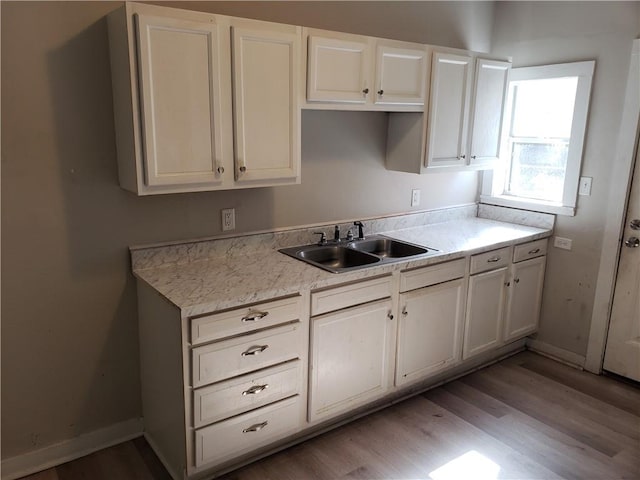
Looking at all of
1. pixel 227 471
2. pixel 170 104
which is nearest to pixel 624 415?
pixel 227 471

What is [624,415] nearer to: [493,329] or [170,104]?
[493,329]

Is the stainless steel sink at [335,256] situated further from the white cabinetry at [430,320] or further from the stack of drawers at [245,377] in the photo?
the stack of drawers at [245,377]

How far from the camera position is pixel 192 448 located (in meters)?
2.16

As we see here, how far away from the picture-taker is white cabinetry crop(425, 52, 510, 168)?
306 cm

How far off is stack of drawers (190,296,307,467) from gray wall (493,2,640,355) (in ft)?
7.03

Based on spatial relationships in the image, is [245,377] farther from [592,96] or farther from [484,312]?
[592,96]

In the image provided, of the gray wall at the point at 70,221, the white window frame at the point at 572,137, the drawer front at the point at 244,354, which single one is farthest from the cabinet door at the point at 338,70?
the white window frame at the point at 572,137

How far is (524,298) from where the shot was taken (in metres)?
3.56

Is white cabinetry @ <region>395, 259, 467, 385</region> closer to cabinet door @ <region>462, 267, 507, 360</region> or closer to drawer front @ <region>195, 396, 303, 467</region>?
cabinet door @ <region>462, 267, 507, 360</region>

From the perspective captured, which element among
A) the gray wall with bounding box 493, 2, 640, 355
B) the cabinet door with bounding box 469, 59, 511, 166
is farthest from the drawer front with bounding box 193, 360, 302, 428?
the gray wall with bounding box 493, 2, 640, 355

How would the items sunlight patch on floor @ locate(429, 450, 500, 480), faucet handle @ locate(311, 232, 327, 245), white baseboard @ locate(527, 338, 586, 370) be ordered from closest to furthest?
sunlight patch on floor @ locate(429, 450, 500, 480), faucet handle @ locate(311, 232, 327, 245), white baseboard @ locate(527, 338, 586, 370)

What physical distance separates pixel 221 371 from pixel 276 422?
0.43 meters

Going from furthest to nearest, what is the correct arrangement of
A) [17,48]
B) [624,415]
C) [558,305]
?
[558,305]
[624,415]
[17,48]

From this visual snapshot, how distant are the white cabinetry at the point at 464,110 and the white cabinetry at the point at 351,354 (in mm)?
1042
